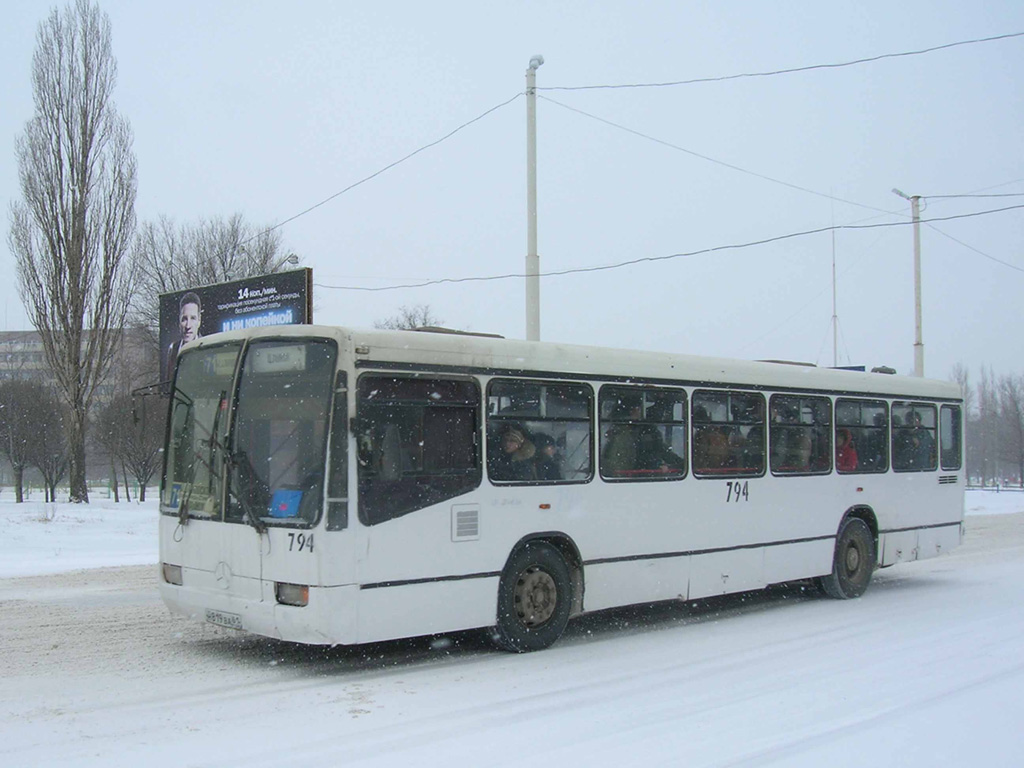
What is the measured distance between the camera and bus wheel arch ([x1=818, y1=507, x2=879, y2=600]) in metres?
13.0

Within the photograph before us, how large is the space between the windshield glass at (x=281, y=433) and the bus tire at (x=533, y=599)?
2.08 m

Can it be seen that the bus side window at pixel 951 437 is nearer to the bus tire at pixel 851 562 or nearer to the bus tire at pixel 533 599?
the bus tire at pixel 851 562

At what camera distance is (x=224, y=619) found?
27.8 feet

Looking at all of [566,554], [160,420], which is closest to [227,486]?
[566,554]

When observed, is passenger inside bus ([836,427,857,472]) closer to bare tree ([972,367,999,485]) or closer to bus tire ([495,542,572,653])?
bus tire ([495,542,572,653])

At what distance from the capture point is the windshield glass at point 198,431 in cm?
870

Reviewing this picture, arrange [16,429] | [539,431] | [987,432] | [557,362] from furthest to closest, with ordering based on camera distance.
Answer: [987,432] < [16,429] < [557,362] < [539,431]

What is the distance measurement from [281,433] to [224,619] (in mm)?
1636

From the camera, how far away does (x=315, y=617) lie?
7812 mm

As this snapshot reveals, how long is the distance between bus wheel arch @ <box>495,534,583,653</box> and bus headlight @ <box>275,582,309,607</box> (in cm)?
188

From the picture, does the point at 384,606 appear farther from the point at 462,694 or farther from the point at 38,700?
the point at 38,700

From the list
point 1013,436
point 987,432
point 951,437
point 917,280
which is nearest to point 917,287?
point 917,280

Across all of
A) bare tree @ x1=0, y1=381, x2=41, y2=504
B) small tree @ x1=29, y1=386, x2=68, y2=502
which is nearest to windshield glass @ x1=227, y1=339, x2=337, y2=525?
small tree @ x1=29, y1=386, x2=68, y2=502

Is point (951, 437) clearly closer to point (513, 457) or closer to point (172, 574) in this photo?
point (513, 457)
